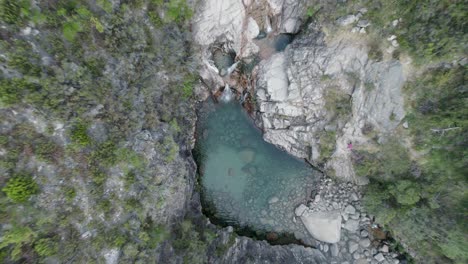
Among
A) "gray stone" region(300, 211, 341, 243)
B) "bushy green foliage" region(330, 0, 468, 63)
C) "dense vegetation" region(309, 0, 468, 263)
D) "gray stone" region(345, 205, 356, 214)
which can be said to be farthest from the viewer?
"gray stone" region(345, 205, 356, 214)

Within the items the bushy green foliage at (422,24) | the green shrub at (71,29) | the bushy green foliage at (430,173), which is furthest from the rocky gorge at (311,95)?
the green shrub at (71,29)

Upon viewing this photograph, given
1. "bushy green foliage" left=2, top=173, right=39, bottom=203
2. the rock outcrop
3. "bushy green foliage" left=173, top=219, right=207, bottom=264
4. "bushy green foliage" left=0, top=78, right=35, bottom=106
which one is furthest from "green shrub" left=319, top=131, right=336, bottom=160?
"bushy green foliage" left=0, top=78, right=35, bottom=106

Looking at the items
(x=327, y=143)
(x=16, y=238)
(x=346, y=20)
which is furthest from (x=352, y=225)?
(x=16, y=238)

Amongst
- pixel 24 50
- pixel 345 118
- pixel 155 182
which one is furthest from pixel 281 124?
pixel 24 50

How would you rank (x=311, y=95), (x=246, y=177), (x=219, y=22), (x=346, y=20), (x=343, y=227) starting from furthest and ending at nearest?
(x=246, y=177), (x=343, y=227), (x=219, y=22), (x=311, y=95), (x=346, y=20)

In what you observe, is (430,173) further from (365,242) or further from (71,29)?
(71,29)

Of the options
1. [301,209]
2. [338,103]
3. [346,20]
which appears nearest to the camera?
[346,20]

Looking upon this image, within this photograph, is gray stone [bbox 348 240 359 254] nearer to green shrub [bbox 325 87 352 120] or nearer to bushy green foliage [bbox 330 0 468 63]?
green shrub [bbox 325 87 352 120]
